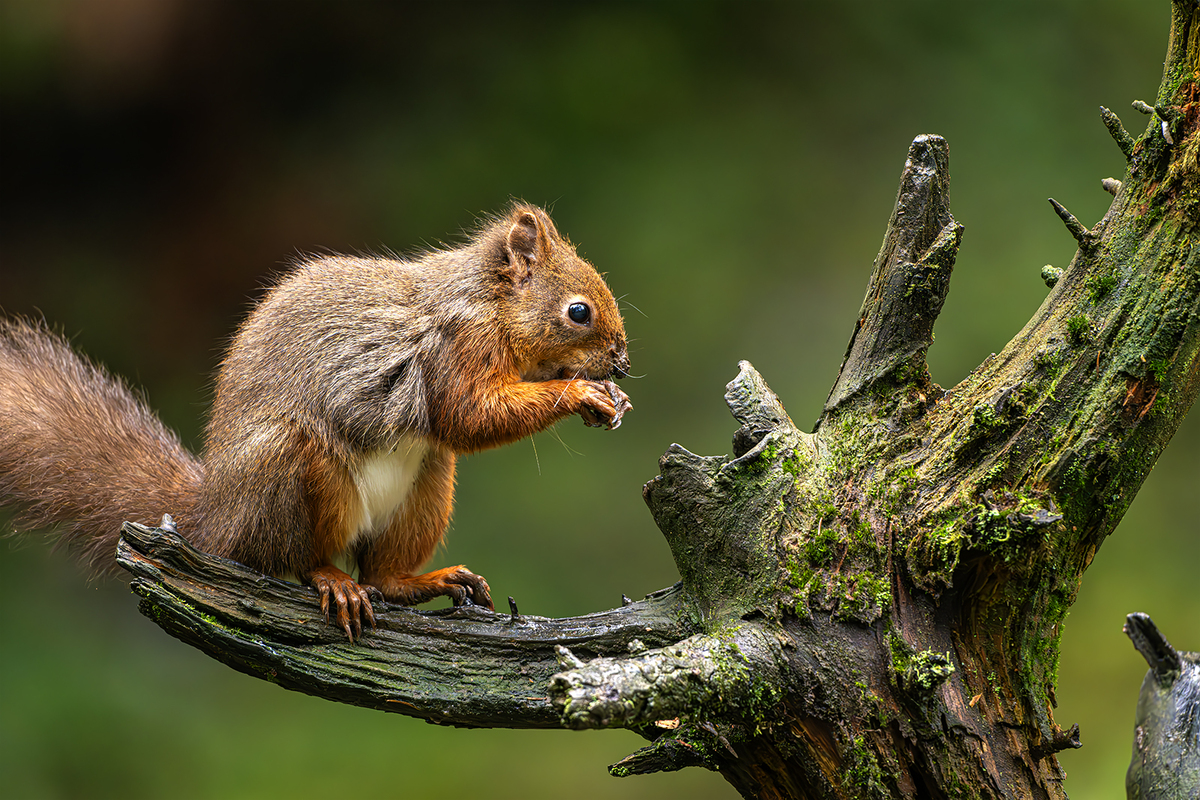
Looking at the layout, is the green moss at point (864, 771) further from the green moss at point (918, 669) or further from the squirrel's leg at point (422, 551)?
the squirrel's leg at point (422, 551)

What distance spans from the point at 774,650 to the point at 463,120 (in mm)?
4327

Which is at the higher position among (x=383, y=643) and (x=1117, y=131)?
(x=1117, y=131)

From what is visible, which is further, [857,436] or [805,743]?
[857,436]

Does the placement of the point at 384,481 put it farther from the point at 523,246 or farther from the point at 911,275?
the point at 911,275

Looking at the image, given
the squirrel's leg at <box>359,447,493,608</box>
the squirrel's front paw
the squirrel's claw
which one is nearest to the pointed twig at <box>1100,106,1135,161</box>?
the squirrel's front paw

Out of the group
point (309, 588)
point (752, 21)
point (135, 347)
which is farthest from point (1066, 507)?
point (135, 347)

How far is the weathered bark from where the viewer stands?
2.08 m

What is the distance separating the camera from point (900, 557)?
85.0 inches

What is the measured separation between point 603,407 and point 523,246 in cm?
73

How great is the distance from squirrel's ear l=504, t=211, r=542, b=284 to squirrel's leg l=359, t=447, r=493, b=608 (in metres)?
0.63

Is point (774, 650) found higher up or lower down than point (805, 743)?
higher up

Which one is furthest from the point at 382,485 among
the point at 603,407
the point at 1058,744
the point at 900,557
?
the point at 1058,744

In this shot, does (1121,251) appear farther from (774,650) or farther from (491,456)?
(491,456)

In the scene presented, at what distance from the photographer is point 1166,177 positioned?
2.14 meters
